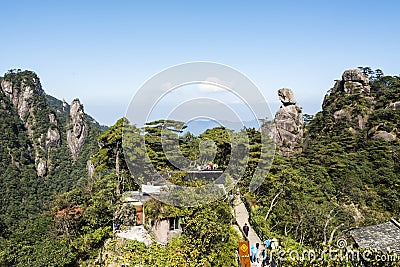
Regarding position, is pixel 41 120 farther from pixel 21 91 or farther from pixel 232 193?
pixel 232 193

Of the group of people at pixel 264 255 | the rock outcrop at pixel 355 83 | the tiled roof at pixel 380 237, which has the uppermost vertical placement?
the rock outcrop at pixel 355 83

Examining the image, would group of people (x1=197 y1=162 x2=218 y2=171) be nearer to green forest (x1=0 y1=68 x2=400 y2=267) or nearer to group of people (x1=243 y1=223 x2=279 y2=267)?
green forest (x1=0 y1=68 x2=400 y2=267)

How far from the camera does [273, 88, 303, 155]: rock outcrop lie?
29.4 meters

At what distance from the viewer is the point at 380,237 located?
7840mm

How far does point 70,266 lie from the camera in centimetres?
1115

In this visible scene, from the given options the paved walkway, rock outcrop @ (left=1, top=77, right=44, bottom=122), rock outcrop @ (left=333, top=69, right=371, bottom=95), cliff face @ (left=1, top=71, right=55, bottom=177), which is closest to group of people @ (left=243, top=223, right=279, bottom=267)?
the paved walkway

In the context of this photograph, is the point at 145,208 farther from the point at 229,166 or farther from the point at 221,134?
the point at 221,134

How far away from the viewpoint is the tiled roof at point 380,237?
7.50 metres

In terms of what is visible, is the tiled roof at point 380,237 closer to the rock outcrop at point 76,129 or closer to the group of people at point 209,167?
the group of people at point 209,167

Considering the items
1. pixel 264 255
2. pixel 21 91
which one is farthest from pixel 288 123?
pixel 21 91

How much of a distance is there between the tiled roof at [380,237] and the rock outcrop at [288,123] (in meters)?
20.5

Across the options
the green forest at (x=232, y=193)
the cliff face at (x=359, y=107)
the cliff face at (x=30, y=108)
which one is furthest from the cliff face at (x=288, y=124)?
the cliff face at (x=30, y=108)

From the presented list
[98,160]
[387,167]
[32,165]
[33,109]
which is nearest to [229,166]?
[98,160]

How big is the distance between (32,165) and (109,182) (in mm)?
43336
